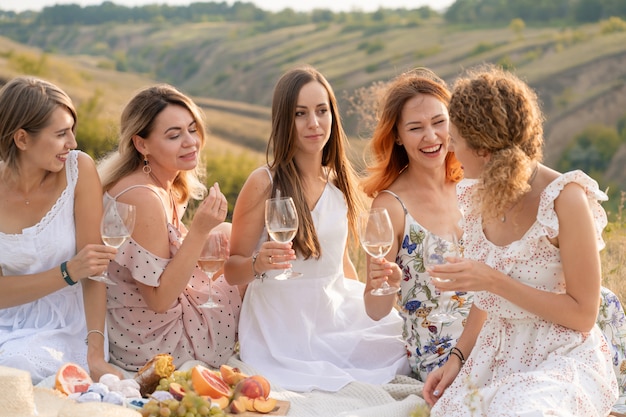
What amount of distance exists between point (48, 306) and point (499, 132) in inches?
115

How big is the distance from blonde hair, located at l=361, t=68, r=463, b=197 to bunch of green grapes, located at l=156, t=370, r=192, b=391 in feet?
5.75

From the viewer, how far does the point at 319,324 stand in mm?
5461

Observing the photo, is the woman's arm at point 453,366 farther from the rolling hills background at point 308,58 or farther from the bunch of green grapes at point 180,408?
the rolling hills background at point 308,58

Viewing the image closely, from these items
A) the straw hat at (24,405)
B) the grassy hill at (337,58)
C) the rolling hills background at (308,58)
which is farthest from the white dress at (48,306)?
the grassy hill at (337,58)

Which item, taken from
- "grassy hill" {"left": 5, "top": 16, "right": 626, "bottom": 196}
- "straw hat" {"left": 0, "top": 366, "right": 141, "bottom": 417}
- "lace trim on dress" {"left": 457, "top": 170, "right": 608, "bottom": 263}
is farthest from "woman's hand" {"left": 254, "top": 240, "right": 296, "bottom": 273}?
"grassy hill" {"left": 5, "top": 16, "right": 626, "bottom": 196}

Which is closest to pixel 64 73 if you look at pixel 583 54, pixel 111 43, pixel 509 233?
pixel 583 54

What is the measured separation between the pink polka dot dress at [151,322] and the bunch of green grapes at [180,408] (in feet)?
4.18

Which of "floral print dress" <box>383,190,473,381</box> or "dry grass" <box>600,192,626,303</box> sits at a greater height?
"floral print dress" <box>383,190,473,381</box>

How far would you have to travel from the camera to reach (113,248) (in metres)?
4.61

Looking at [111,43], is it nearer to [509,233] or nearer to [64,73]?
[64,73]

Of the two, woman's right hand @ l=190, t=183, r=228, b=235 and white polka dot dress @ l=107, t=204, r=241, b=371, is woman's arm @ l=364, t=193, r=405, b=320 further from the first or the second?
white polka dot dress @ l=107, t=204, r=241, b=371

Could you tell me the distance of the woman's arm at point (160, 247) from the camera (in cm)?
489

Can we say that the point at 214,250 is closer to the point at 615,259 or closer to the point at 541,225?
the point at 541,225

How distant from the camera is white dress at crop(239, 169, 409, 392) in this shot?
534 centimetres
